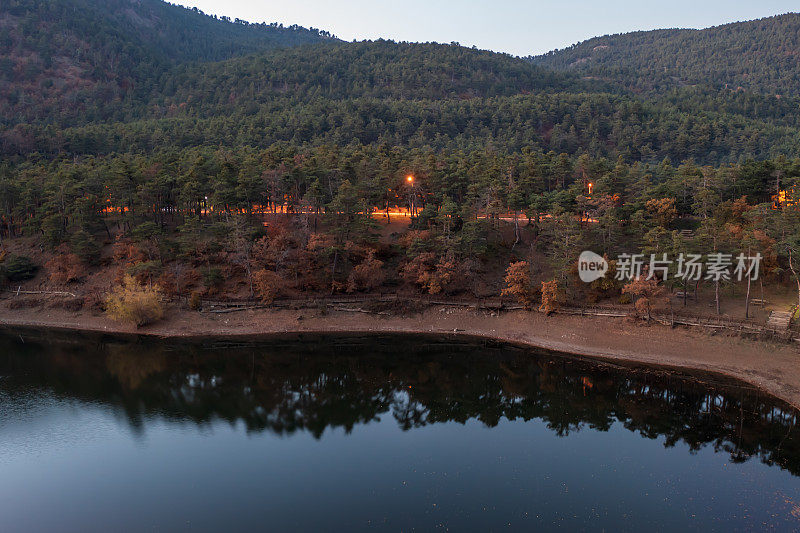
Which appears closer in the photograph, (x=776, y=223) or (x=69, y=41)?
(x=776, y=223)

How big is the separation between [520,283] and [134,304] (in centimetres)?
3835

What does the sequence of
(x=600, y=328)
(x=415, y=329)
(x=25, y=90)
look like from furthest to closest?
(x=25, y=90) < (x=415, y=329) < (x=600, y=328)

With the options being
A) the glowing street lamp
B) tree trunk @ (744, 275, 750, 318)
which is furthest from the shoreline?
the glowing street lamp

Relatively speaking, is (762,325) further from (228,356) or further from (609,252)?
(228,356)

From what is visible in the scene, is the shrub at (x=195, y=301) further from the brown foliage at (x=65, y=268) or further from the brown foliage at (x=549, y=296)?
the brown foliage at (x=549, y=296)

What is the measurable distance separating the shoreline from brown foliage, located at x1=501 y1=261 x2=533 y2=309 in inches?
57.3

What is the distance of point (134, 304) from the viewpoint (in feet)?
171

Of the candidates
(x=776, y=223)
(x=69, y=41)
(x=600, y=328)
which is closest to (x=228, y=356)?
(x=600, y=328)

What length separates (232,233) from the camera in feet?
188

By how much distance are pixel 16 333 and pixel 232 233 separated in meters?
24.3

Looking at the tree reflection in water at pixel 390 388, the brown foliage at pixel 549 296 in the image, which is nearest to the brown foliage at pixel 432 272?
the tree reflection in water at pixel 390 388

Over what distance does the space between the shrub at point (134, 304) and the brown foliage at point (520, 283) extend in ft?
116

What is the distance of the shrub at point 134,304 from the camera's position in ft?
172

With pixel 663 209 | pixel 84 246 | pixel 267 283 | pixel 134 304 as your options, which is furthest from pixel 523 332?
pixel 84 246
